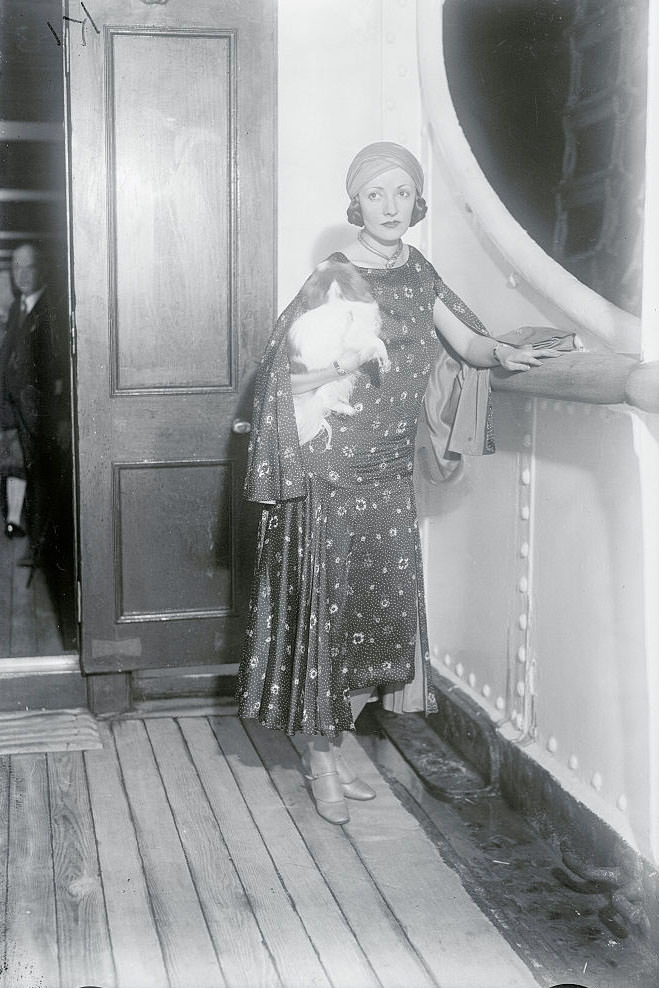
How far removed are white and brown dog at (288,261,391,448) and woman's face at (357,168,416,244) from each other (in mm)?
133

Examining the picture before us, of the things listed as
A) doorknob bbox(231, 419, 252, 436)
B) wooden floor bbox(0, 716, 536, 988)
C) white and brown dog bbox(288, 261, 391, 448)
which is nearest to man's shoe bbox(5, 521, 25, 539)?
doorknob bbox(231, 419, 252, 436)

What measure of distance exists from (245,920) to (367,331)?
1497mm

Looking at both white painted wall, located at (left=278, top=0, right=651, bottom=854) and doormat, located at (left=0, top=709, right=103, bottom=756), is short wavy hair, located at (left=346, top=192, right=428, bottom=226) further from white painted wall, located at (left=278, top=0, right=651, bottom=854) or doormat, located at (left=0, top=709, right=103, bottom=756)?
doormat, located at (left=0, top=709, right=103, bottom=756)

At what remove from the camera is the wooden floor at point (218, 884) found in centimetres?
249

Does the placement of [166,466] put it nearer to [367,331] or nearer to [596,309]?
[367,331]

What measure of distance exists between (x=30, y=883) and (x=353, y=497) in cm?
132

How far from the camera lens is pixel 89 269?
3.81 meters

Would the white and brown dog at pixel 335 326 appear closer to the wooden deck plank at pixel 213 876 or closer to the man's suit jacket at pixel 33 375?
the wooden deck plank at pixel 213 876

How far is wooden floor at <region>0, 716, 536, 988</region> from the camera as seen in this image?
2.49 meters

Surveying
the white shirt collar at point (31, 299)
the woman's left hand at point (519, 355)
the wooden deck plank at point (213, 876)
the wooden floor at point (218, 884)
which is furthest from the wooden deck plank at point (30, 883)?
the white shirt collar at point (31, 299)

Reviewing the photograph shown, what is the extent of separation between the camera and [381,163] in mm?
2840

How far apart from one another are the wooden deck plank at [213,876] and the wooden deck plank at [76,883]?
25cm

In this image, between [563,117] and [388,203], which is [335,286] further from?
[563,117]

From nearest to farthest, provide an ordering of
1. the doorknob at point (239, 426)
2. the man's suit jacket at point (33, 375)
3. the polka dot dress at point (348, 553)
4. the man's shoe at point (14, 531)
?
1. the polka dot dress at point (348, 553)
2. the doorknob at point (239, 426)
3. the man's suit jacket at point (33, 375)
4. the man's shoe at point (14, 531)
